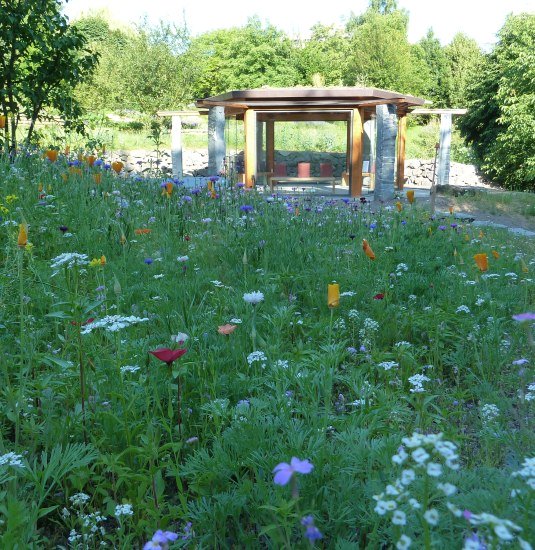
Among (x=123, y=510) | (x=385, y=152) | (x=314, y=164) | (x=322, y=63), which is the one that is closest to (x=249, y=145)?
(x=385, y=152)

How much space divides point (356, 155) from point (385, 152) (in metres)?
0.76

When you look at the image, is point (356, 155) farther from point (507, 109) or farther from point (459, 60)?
point (459, 60)

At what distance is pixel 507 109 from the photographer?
22.0 metres

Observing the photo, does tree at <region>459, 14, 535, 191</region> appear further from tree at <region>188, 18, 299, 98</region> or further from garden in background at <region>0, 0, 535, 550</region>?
garden in background at <region>0, 0, 535, 550</region>

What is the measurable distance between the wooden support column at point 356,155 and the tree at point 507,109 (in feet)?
27.9

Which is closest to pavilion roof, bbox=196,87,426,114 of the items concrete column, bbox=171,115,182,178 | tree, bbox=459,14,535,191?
concrete column, bbox=171,115,182,178

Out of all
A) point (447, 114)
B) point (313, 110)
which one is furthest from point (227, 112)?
point (447, 114)

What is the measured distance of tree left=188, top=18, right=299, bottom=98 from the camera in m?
36.1

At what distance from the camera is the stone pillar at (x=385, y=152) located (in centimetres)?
1456

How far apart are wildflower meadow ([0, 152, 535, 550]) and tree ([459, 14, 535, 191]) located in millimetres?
18760

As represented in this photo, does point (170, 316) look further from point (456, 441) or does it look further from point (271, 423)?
point (456, 441)

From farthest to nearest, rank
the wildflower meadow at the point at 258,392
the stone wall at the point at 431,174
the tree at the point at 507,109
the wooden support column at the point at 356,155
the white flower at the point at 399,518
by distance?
the stone wall at the point at 431,174 < the tree at the point at 507,109 < the wooden support column at the point at 356,155 < the wildflower meadow at the point at 258,392 < the white flower at the point at 399,518

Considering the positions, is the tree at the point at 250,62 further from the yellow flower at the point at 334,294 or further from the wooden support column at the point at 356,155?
the yellow flower at the point at 334,294

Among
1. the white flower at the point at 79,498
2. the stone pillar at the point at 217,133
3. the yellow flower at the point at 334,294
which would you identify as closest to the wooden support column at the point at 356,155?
the stone pillar at the point at 217,133
